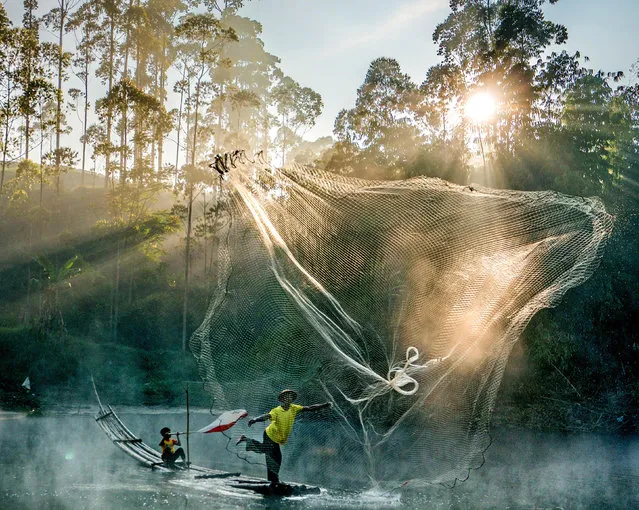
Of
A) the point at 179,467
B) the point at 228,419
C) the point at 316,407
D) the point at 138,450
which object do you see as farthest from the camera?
the point at 138,450

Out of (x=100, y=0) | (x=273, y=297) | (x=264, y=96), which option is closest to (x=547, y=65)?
(x=273, y=297)

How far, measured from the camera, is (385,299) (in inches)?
328

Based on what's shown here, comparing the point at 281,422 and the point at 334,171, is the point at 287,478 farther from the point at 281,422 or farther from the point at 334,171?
the point at 334,171

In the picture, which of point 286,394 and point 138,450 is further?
point 138,450

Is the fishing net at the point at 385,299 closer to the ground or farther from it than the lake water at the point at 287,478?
farther from it

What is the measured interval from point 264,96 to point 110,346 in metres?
23.0

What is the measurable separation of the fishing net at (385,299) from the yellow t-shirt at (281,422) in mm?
513

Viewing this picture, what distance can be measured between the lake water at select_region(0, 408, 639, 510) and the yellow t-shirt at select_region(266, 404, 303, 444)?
0.69 m

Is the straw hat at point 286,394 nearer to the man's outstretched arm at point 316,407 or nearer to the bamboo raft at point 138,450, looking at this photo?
the man's outstretched arm at point 316,407

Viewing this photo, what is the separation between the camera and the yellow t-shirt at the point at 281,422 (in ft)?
24.2

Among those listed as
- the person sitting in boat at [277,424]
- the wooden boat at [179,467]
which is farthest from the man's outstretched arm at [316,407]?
the wooden boat at [179,467]

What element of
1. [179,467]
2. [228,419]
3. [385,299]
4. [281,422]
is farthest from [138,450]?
[385,299]

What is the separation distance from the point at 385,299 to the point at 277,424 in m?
2.19

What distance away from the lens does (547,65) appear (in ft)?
55.5
